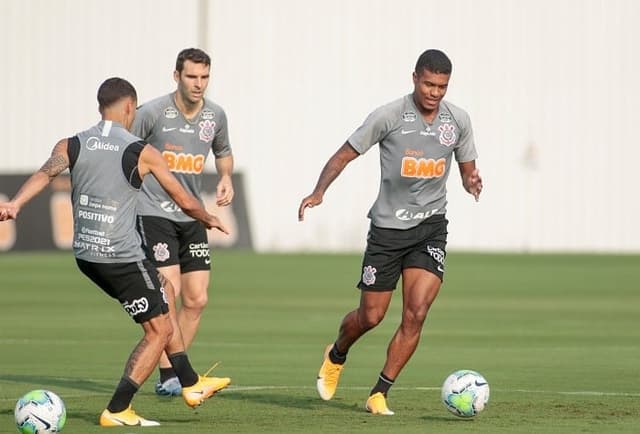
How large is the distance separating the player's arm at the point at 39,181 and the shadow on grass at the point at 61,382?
284 cm

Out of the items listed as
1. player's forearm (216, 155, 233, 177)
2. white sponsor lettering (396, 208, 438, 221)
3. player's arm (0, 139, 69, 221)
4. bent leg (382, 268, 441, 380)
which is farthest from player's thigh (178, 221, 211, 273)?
player's arm (0, 139, 69, 221)

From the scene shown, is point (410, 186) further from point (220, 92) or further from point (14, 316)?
point (220, 92)

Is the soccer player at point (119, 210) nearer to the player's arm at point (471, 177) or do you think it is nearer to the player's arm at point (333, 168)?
the player's arm at point (333, 168)

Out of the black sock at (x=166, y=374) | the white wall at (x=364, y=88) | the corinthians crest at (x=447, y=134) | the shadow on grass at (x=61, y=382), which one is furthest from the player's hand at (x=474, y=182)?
the white wall at (x=364, y=88)

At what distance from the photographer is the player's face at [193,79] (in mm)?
12805

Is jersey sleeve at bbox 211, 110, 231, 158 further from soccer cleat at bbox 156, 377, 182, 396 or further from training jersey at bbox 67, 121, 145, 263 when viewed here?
training jersey at bbox 67, 121, 145, 263

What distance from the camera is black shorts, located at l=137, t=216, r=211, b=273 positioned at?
13.1 m

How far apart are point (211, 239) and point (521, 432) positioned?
85.8ft

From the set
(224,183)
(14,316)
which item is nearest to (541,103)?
(14,316)

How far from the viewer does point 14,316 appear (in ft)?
69.1

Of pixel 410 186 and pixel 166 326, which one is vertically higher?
pixel 410 186

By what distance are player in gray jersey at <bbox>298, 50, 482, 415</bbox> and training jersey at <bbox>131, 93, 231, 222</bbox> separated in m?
1.36

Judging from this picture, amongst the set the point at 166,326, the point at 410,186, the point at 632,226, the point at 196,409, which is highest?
the point at 410,186

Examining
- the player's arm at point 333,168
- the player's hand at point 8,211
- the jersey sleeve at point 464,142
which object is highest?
the jersey sleeve at point 464,142
